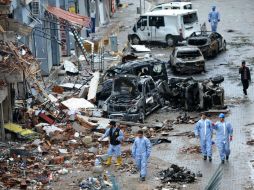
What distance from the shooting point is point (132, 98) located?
86.7 ft

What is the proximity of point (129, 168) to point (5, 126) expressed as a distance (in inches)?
190

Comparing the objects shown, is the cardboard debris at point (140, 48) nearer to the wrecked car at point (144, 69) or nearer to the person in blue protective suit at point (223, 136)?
the wrecked car at point (144, 69)

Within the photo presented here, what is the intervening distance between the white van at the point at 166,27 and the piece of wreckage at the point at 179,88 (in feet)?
32.6

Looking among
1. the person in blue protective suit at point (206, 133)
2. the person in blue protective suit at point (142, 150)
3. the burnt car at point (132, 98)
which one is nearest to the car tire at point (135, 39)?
the burnt car at point (132, 98)

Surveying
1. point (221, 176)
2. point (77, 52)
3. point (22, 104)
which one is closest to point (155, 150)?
point (221, 176)

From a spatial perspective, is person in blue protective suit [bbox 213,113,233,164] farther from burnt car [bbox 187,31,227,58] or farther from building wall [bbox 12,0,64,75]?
burnt car [bbox 187,31,227,58]

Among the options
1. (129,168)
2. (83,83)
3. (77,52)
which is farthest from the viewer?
(77,52)

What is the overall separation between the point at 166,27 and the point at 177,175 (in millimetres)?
21037

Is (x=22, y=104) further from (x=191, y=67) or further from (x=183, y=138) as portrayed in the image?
(x=191, y=67)

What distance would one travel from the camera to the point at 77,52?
37312 millimetres

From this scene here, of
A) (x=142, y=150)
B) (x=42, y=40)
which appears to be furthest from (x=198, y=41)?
(x=142, y=150)

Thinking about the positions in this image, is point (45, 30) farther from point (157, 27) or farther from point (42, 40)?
point (157, 27)

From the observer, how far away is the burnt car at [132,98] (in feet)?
84.5

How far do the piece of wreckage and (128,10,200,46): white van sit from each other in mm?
9927
